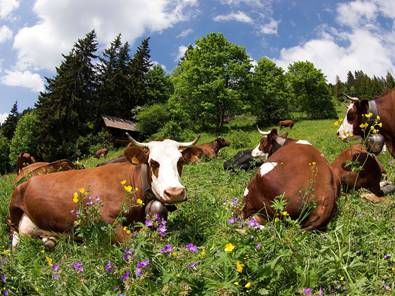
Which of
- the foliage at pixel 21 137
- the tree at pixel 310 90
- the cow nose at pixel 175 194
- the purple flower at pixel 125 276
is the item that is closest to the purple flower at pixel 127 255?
the purple flower at pixel 125 276

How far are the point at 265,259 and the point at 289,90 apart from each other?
7022 cm

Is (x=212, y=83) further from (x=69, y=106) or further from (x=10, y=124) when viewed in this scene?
(x=10, y=124)

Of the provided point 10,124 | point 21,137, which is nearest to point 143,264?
point 21,137

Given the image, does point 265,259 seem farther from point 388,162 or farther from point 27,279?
point 388,162

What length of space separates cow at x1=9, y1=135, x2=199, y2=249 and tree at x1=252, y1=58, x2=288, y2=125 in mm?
54163

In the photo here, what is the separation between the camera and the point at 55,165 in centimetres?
874

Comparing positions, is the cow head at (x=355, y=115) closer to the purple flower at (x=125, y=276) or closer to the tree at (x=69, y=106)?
the purple flower at (x=125, y=276)

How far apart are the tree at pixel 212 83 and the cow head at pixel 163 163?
50.7 m

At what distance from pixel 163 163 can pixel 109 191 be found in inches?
32.9

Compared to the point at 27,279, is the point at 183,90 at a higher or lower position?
higher

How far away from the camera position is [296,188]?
5.43 meters

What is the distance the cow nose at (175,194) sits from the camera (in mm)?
5211

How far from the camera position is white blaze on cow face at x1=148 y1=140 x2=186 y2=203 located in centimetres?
525

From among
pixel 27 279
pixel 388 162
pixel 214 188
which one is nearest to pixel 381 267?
pixel 27 279
